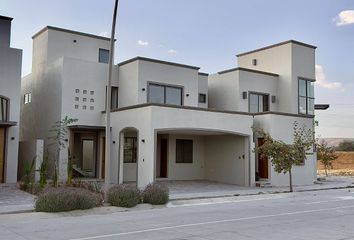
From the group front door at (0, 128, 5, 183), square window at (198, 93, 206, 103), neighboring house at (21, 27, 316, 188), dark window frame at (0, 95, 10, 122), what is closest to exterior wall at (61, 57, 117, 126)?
neighboring house at (21, 27, 316, 188)

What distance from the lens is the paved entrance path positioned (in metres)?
13.9

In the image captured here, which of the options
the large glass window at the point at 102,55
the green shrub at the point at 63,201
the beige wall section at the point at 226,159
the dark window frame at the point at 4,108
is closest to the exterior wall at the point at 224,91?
the beige wall section at the point at 226,159

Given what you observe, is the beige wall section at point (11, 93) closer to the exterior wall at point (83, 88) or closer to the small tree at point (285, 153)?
the exterior wall at point (83, 88)

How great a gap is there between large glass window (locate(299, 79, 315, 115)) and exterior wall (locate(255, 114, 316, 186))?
2.56 meters

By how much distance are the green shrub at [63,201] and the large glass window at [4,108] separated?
10789 millimetres

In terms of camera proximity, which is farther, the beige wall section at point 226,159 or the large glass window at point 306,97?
the large glass window at point 306,97

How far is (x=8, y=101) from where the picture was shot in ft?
76.9

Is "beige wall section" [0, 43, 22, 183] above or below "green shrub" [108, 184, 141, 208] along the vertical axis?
above

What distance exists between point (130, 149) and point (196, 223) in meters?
14.6

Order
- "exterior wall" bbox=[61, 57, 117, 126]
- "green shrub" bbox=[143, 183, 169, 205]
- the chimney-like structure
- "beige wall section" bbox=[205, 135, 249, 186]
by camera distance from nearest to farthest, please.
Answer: "green shrub" bbox=[143, 183, 169, 205] → the chimney-like structure → "exterior wall" bbox=[61, 57, 117, 126] → "beige wall section" bbox=[205, 135, 249, 186]

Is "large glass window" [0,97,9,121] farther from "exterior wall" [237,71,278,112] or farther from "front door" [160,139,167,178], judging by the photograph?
"exterior wall" [237,71,278,112]

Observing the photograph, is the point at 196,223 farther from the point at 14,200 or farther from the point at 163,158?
the point at 163,158

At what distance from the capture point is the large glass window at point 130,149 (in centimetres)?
2531

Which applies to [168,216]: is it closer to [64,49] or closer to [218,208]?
[218,208]
